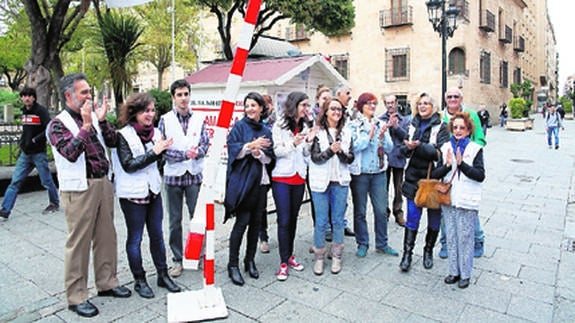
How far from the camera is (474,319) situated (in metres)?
3.46

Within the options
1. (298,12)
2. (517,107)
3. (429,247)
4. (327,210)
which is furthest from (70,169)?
(517,107)

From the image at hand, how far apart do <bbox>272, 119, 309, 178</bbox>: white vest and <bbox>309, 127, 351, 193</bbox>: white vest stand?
13 centimetres

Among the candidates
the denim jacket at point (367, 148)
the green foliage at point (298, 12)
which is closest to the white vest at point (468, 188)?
the denim jacket at point (367, 148)

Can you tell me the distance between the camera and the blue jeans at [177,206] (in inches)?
173

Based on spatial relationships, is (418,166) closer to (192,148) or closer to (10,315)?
(192,148)

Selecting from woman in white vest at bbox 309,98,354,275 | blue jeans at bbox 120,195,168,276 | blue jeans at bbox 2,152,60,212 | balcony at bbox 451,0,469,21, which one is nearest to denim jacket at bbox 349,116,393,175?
woman in white vest at bbox 309,98,354,275

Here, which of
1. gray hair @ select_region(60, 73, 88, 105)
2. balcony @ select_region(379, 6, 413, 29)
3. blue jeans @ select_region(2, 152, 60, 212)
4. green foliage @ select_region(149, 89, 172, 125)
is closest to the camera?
gray hair @ select_region(60, 73, 88, 105)

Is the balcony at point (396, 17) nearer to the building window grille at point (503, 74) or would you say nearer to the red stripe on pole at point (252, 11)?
the building window grille at point (503, 74)

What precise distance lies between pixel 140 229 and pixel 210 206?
2.71 ft

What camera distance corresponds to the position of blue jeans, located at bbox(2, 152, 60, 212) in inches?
251

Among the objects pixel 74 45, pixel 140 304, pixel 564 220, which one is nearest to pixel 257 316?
pixel 140 304

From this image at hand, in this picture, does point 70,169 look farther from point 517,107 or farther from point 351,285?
point 517,107

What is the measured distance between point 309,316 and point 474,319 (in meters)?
1.36

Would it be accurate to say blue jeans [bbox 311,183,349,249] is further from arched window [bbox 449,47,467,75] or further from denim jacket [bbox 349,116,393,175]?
arched window [bbox 449,47,467,75]
